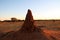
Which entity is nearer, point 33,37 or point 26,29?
point 33,37

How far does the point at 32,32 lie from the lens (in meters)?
18.5

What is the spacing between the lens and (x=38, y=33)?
60.5 feet

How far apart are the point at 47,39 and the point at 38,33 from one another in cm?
136

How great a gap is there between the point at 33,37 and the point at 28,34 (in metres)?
0.77

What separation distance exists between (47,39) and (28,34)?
2.03 meters

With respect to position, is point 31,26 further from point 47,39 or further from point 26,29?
point 47,39

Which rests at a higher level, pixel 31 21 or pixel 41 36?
pixel 31 21

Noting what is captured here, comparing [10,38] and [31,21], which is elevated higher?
[31,21]

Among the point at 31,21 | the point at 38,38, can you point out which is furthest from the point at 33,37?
the point at 31,21

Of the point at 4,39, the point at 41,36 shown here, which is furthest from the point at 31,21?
the point at 4,39

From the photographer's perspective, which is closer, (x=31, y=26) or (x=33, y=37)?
(x=33, y=37)

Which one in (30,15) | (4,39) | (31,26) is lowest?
(4,39)

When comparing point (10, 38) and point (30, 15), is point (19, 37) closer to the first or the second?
point (10, 38)

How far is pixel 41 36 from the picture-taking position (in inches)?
707
